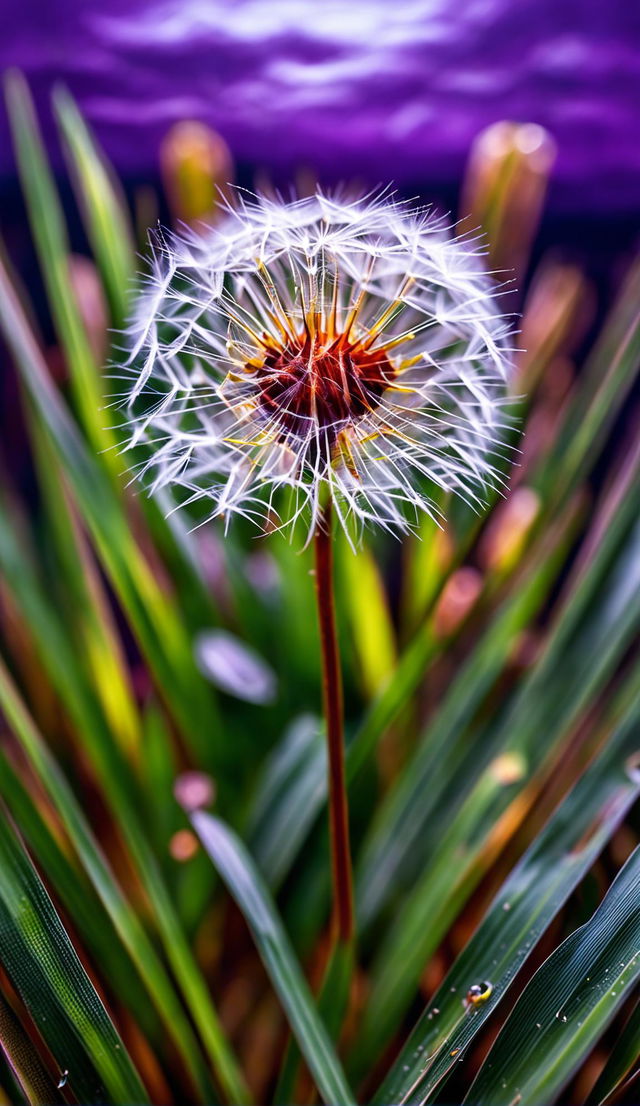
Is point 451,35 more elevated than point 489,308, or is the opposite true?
point 451,35

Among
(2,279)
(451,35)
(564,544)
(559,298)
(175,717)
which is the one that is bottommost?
(175,717)

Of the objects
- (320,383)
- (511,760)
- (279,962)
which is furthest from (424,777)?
(320,383)

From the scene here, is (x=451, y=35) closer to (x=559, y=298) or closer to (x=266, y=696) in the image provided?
(x=559, y=298)

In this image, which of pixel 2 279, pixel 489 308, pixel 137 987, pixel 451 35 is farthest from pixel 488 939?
pixel 451 35

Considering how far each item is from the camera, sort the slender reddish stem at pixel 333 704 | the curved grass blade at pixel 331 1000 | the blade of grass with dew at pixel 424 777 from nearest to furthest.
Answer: the slender reddish stem at pixel 333 704, the curved grass blade at pixel 331 1000, the blade of grass with dew at pixel 424 777

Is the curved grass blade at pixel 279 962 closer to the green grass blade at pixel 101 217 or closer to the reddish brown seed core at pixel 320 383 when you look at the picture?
the reddish brown seed core at pixel 320 383

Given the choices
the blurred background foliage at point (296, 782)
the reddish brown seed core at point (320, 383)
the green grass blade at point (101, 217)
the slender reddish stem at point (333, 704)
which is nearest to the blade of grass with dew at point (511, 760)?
the blurred background foliage at point (296, 782)

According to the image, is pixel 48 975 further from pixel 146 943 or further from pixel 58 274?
pixel 58 274
